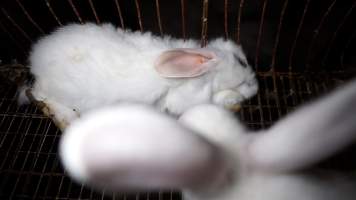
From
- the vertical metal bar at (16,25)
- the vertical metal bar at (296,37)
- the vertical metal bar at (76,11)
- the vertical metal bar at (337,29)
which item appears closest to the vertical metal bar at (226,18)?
the vertical metal bar at (296,37)

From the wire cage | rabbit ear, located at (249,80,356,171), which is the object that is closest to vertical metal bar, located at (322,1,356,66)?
the wire cage

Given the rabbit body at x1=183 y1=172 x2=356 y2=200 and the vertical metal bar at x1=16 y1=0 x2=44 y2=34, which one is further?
the vertical metal bar at x1=16 y1=0 x2=44 y2=34

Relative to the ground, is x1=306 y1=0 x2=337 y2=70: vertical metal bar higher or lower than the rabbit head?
higher

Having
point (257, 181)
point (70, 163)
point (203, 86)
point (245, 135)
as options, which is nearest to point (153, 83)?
point (203, 86)

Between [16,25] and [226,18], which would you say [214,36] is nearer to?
[226,18]

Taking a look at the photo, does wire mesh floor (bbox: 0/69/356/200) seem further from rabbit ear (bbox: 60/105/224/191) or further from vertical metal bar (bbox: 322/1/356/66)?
rabbit ear (bbox: 60/105/224/191)

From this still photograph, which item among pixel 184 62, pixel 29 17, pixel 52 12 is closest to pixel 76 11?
pixel 52 12

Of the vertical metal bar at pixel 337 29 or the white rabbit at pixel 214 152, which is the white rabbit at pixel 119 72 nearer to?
the vertical metal bar at pixel 337 29
